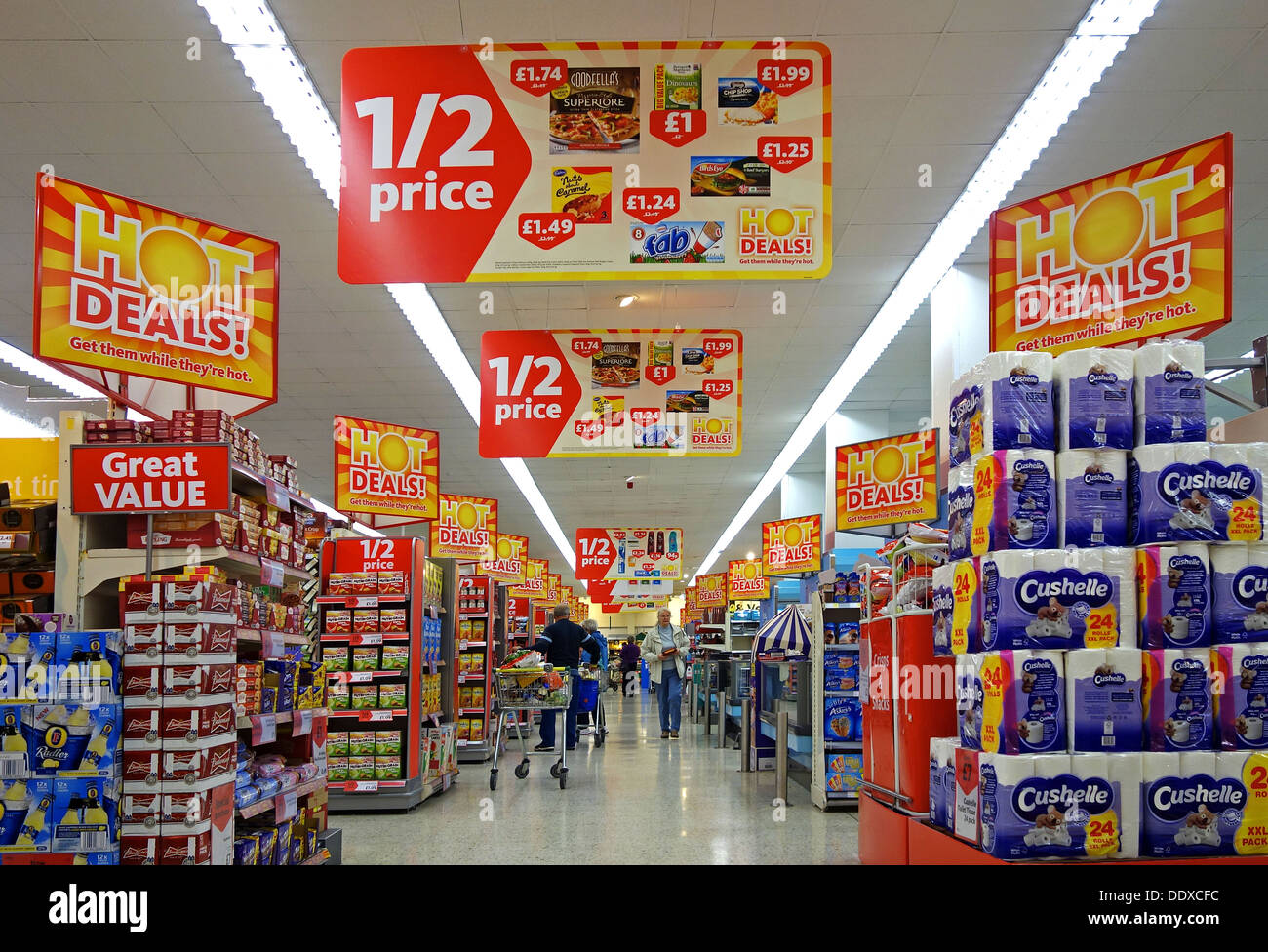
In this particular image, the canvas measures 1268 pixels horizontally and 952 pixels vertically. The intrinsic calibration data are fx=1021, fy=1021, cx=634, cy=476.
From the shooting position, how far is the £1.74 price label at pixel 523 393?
7496 mm

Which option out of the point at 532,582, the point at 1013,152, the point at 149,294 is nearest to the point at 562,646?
the point at 1013,152

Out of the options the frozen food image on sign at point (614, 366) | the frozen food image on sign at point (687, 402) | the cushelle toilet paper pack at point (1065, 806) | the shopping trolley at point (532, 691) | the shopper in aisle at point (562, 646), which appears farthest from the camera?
the shopper in aisle at point (562, 646)

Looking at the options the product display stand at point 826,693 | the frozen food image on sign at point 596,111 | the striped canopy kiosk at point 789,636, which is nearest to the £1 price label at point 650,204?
the frozen food image on sign at point 596,111

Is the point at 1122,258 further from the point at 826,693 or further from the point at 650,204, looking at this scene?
the point at 826,693

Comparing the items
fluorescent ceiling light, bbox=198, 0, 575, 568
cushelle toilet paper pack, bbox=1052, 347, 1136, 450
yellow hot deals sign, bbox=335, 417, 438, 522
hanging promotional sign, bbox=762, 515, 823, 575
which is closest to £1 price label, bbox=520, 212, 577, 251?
cushelle toilet paper pack, bbox=1052, 347, 1136, 450

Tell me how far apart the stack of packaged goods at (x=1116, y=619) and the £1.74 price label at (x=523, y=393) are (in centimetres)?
433

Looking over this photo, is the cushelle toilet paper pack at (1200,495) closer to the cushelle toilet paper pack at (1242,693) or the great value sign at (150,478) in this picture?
the cushelle toilet paper pack at (1242,693)

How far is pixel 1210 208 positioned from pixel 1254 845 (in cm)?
240

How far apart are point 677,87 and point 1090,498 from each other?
2.09 metres

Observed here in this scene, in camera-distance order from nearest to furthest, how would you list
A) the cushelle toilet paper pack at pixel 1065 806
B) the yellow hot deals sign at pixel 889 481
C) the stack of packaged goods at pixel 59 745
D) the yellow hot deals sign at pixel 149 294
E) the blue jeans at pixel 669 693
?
the stack of packaged goods at pixel 59 745
the cushelle toilet paper pack at pixel 1065 806
the yellow hot deals sign at pixel 149 294
the yellow hot deals sign at pixel 889 481
the blue jeans at pixel 669 693

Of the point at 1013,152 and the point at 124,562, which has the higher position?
the point at 1013,152

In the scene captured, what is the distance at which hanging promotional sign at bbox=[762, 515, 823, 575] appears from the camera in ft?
51.1

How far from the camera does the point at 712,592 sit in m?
24.8

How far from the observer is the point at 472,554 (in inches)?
556
